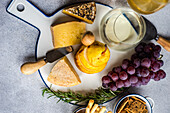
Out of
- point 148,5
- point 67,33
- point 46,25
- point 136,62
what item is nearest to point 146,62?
point 136,62

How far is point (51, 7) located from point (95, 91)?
441 millimetres

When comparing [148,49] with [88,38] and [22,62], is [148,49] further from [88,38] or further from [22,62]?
[22,62]

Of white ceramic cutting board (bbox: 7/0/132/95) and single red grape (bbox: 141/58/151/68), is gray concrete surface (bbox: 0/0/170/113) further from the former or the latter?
single red grape (bbox: 141/58/151/68)

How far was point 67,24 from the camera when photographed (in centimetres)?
85

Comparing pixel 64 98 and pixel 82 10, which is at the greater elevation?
pixel 82 10

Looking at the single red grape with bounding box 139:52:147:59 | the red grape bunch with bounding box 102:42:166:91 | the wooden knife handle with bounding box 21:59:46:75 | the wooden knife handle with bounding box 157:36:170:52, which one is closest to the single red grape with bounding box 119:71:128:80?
the red grape bunch with bounding box 102:42:166:91

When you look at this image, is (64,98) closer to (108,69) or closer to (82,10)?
(108,69)

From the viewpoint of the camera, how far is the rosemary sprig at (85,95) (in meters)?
0.90

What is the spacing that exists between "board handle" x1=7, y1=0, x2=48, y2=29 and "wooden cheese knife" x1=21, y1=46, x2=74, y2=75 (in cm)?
13

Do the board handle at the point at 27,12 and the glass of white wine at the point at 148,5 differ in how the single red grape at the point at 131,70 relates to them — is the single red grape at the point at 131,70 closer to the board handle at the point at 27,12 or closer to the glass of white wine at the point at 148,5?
the glass of white wine at the point at 148,5

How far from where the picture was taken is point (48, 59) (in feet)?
2.83

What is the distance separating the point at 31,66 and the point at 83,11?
0.33m

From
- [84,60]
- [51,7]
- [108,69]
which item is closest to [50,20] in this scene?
[51,7]

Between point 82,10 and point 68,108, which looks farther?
point 68,108
